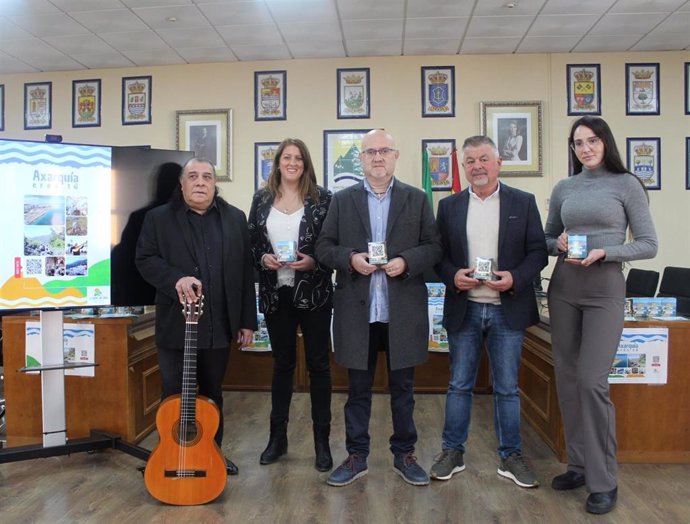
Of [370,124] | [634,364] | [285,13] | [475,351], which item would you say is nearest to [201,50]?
[285,13]

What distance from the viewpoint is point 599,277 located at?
7.30 feet

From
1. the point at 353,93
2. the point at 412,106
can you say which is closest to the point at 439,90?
the point at 412,106

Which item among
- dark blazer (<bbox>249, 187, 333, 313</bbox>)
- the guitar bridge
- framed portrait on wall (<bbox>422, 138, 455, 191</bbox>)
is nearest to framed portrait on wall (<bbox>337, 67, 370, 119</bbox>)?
framed portrait on wall (<bbox>422, 138, 455, 191</bbox>)

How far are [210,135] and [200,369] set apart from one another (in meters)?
3.83

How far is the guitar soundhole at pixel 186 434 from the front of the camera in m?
2.26

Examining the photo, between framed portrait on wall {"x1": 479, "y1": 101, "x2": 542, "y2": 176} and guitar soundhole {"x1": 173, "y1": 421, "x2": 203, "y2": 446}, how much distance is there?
429 cm

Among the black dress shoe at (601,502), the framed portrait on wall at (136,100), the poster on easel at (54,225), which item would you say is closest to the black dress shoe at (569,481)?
the black dress shoe at (601,502)

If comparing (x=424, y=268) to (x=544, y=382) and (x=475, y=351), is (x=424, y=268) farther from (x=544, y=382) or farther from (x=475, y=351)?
(x=544, y=382)

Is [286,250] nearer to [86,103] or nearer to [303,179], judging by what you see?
[303,179]

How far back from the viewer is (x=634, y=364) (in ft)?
8.71

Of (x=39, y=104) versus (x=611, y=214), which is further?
(x=39, y=104)

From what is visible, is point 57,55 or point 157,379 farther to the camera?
point 57,55

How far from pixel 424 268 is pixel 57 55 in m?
4.92

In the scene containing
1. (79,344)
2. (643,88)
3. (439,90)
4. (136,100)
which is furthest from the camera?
(136,100)
